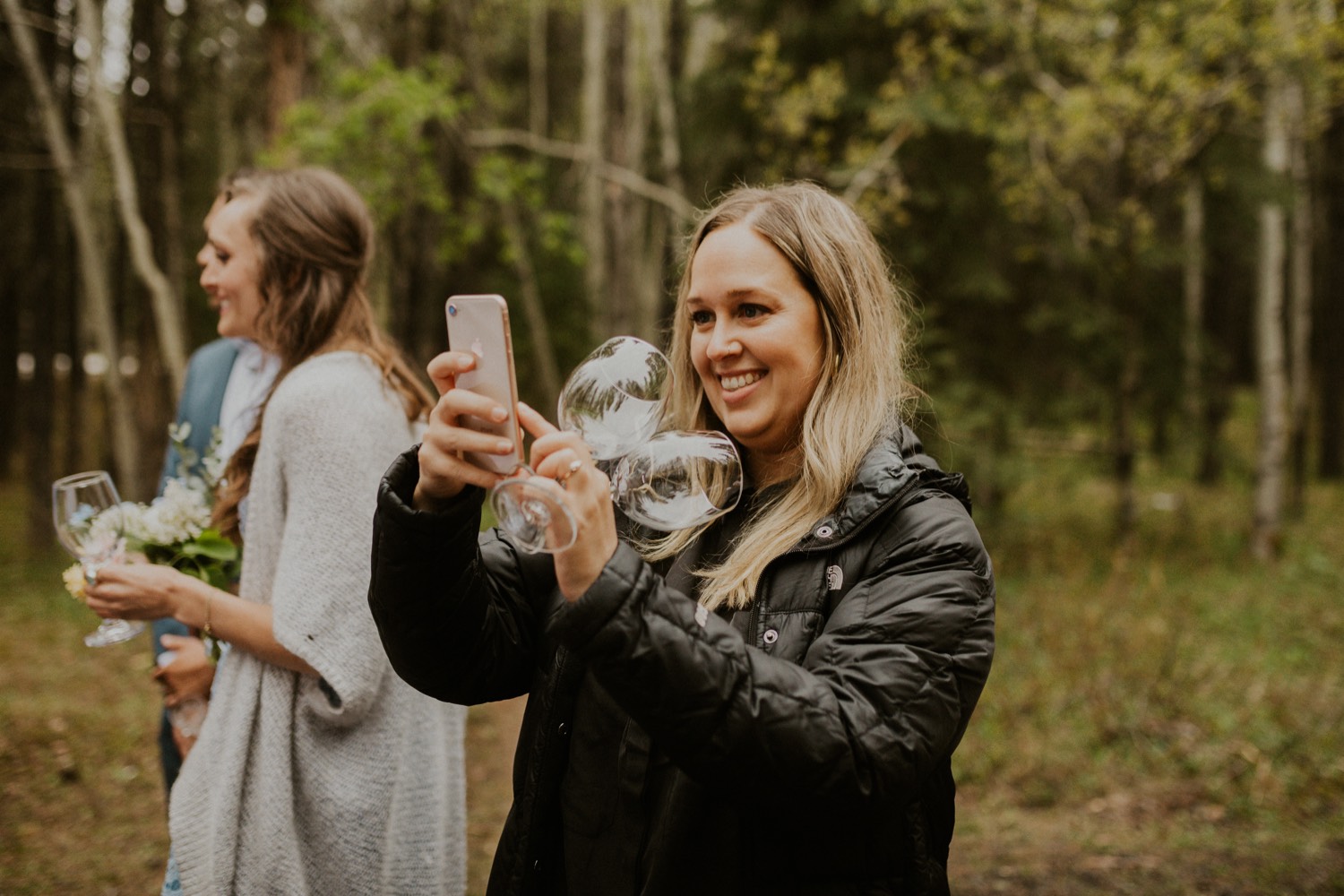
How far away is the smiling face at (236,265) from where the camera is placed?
2.64 metres

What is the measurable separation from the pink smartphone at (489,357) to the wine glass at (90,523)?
4.69 ft

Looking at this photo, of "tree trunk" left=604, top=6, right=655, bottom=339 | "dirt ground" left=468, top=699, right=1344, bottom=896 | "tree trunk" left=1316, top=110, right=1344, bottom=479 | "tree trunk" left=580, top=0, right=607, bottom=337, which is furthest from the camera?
"tree trunk" left=1316, top=110, right=1344, bottom=479

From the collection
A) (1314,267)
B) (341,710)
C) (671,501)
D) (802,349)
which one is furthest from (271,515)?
(1314,267)

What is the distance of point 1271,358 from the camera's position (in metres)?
11.6

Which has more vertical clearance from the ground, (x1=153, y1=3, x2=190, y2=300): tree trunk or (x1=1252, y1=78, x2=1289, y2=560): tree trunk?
(x1=153, y1=3, x2=190, y2=300): tree trunk

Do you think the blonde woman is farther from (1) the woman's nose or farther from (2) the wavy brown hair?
(2) the wavy brown hair

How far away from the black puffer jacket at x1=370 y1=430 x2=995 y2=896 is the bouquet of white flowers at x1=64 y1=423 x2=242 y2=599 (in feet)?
3.28

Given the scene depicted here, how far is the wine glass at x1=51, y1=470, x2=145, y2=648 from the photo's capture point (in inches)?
99.2

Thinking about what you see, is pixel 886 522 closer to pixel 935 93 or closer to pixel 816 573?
pixel 816 573

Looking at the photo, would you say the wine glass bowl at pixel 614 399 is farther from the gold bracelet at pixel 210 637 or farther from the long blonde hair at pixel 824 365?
the gold bracelet at pixel 210 637

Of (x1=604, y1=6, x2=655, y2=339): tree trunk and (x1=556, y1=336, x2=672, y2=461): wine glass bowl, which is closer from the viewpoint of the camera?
(x1=556, y1=336, x2=672, y2=461): wine glass bowl

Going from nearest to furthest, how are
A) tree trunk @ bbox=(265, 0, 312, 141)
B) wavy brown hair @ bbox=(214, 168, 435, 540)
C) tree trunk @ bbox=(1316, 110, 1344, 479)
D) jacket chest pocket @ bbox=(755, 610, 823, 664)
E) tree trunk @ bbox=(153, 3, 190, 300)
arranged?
jacket chest pocket @ bbox=(755, 610, 823, 664), wavy brown hair @ bbox=(214, 168, 435, 540), tree trunk @ bbox=(265, 0, 312, 141), tree trunk @ bbox=(153, 3, 190, 300), tree trunk @ bbox=(1316, 110, 1344, 479)

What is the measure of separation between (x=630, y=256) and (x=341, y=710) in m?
11.6

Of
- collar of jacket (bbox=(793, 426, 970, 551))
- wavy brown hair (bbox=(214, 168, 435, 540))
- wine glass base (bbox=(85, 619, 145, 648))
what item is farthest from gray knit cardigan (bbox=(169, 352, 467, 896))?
collar of jacket (bbox=(793, 426, 970, 551))
